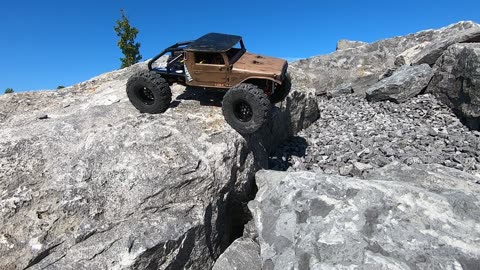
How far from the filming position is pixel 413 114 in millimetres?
10133

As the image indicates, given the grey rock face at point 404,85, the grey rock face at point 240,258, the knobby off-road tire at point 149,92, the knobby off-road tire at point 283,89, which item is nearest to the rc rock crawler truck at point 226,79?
the knobby off-road tire at point 149,92

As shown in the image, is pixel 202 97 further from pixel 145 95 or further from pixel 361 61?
pixel 361 61

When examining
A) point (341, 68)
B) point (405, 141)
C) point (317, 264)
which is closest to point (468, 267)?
point (317, 264)

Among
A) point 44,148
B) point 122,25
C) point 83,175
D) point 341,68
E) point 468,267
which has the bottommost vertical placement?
point 468,267

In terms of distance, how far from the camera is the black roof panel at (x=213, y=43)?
6754 millimetres

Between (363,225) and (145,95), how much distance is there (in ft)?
16.9

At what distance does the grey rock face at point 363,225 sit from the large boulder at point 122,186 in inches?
42.7

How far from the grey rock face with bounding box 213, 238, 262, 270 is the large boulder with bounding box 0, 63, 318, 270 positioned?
1.20 feet

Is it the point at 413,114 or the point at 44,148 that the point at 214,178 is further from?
the point at 413,114

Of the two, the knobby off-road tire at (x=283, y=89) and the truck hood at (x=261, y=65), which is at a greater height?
the truck hood at (x=261, y=65)

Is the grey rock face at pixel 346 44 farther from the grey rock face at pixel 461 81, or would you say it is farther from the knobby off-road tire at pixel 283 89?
the knobby off-road tire at pixel 283 89

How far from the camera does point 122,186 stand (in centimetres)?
535

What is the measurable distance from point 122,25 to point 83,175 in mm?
23020

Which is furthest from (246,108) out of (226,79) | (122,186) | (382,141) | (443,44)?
(443,44)
